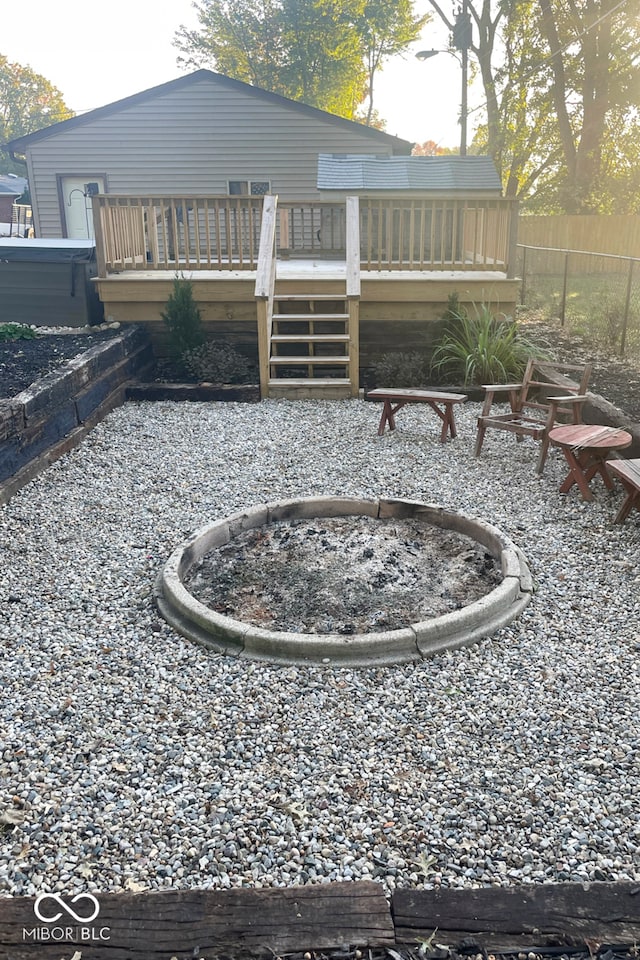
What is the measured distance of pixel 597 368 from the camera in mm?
8398

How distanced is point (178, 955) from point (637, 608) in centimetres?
268

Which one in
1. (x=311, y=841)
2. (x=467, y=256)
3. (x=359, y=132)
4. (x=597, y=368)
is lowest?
(x=311, y=841)

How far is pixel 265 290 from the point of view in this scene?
7.73 meters

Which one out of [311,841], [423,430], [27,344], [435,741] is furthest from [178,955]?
[27,344]

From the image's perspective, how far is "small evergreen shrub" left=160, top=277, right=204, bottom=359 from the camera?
8.34 m

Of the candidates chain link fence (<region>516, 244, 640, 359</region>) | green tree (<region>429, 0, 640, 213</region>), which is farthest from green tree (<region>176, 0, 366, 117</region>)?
chain link fence (<region>516, 244, 640, 359</region>)

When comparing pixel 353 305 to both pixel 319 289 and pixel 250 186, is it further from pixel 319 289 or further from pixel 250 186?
pixel 250 186

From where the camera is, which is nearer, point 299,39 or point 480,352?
point 480,352

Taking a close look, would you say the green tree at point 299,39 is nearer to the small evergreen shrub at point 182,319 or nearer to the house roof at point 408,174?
the house roof at point 408,174

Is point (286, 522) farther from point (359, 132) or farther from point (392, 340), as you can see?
point (359, 132)

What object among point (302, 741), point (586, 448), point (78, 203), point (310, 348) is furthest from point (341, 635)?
point (78, 203)

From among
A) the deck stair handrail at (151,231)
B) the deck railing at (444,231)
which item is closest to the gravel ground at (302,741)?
the deck railing at (444,231)

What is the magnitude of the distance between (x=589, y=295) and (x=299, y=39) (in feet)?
68.6

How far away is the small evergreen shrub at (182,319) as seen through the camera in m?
8.34
